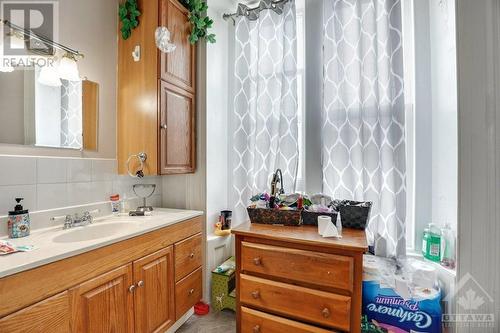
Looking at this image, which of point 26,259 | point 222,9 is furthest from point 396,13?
point 26,259

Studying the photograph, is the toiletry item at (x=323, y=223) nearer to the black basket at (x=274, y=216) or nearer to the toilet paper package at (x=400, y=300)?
the black basket at (x=274, y=216)

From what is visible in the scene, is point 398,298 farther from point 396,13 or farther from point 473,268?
point 396,13

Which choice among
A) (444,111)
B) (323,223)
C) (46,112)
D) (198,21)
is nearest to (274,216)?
(323,223)

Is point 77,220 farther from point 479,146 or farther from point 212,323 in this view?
point 479,146

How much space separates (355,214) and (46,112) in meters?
2.00

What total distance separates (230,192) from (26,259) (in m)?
1.45

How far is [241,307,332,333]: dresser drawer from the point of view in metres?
1.23

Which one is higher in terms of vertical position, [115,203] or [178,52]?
[178,52]

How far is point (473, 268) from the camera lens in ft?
4.09

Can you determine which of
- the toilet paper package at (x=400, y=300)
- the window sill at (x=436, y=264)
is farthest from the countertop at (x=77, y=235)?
the window sill at (x=436, y=264)

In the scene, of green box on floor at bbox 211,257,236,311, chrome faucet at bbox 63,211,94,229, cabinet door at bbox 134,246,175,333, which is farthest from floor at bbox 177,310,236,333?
chrome faucet at bbox 63,211,94,229

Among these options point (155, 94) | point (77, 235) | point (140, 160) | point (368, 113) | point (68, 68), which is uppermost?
point (68, 68)

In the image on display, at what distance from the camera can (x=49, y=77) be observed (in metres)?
1.34

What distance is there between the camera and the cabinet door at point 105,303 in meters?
0.98
